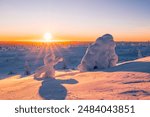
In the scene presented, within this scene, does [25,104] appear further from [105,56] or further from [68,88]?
[105,56]

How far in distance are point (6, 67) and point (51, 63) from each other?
2873cm

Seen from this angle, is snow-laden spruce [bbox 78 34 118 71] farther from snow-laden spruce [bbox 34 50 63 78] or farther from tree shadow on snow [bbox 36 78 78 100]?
tree shadow on snow [bbox 36 78 78 100]

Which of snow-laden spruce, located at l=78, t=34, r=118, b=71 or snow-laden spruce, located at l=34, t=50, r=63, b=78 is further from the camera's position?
snow-laden spruce, located at l=78, t=34, r=118, b=71

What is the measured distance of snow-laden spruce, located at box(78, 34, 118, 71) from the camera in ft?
64.5

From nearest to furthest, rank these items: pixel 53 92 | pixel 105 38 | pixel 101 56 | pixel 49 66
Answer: pixel 53 92
pixel 49 66
pixel 101 56
pixel 105 38

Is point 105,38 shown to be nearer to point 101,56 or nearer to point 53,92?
point 101,56

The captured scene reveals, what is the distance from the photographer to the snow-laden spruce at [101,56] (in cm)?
1967

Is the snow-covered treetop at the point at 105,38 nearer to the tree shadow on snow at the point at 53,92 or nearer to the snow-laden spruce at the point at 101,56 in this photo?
the snow-laden spruce at the point at 101,56

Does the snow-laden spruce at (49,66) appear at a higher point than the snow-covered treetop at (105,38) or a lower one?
lower

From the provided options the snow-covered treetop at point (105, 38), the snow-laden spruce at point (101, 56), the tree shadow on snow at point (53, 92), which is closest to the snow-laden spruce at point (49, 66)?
the snow-laden spruce at point (101, 56)

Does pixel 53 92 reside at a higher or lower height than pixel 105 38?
lower

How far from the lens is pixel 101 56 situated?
19.8m

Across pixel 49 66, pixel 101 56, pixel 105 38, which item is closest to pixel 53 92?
pixel 49 66

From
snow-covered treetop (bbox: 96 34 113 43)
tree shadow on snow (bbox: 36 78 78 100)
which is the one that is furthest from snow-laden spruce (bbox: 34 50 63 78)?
tree shadow on snow (bbox: 36 78 78 100)
